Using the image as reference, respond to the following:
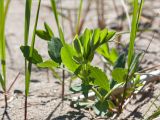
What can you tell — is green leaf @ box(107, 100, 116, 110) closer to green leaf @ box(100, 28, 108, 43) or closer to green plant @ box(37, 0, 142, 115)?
green plant @ box(37, 0, 142, 115)

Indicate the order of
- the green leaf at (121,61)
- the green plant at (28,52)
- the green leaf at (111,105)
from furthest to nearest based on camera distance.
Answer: the green leaf at (121,61)
the green leaf at (111,105)
the green plant at (28,52)

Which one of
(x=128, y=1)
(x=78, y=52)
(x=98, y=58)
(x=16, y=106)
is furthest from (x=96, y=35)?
(x=128, y=1)

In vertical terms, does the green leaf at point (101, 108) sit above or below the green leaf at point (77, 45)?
below

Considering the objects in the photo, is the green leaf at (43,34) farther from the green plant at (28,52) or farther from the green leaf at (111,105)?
the green leaf at (111,105)

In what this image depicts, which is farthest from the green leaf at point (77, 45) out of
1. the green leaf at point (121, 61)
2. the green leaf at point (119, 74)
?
the green leaf at point (121, 61)

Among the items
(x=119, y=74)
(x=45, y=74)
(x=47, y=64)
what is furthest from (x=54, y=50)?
(x=45, y=74)

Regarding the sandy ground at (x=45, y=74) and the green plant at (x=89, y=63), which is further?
the sandy ground at (x=45, y=74)
